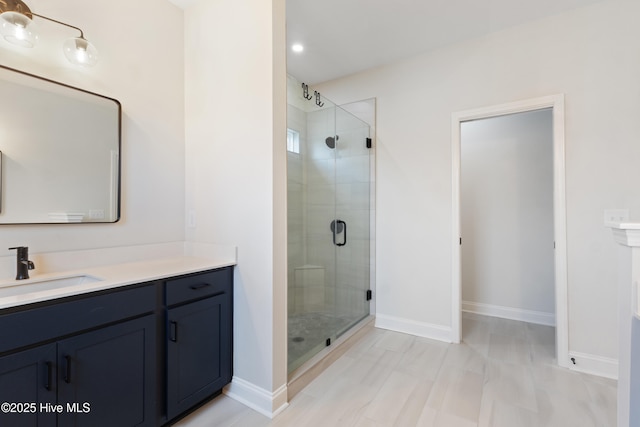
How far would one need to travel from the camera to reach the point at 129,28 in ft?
6.24

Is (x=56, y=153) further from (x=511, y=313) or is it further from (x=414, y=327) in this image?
(x=511, y=313)

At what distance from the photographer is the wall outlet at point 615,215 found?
2047 millimetres

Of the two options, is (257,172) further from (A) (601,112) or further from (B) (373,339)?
(A) (601,112)

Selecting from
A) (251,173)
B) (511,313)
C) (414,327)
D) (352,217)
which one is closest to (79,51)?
(251,173)

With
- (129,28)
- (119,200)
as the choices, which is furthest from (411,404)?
(129,28)

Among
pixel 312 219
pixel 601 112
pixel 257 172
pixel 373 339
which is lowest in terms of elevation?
pixel 373 339

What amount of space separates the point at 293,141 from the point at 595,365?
290cm

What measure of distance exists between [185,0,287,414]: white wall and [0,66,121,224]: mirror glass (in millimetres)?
587

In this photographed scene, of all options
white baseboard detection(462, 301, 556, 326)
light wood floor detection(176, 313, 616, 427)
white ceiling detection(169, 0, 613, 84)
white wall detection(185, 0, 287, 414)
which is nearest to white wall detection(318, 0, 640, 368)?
white ceiling detection(169, 0, 613, 84)

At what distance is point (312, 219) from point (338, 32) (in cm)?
167

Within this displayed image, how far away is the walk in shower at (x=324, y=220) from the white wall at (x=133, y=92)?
0.88 metres

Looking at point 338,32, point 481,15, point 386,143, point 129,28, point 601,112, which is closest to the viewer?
point 129,28

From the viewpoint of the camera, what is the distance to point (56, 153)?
1.58 metres

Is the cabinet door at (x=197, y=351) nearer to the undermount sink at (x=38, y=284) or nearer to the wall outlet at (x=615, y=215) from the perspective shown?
the undermount sink at (x=38, y=284)
